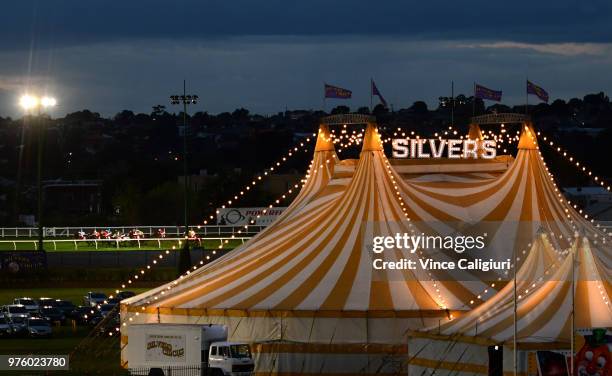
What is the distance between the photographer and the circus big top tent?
34.6m

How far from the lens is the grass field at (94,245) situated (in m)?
74.3

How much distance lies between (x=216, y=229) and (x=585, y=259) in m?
47.8

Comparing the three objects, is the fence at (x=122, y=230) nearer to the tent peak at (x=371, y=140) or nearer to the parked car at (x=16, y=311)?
the parked car at (x=16, y=311)

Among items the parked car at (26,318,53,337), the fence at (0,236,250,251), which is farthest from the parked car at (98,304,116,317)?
the fence at (0,236,250,251)

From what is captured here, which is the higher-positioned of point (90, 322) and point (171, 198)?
point (171, 198)

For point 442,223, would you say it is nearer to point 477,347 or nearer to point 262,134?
point 477,347

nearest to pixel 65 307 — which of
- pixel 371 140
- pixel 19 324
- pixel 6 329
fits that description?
pixel 19 324

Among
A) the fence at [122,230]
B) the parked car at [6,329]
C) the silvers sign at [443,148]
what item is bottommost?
the parked car at [6,329]

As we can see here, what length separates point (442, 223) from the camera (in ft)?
133

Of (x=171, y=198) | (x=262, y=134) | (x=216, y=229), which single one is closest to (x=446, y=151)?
(x=216, y=229)

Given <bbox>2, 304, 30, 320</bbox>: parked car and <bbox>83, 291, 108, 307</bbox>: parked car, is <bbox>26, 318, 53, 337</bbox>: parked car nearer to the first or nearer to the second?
<bbox>2, 304, 30, 320</bbox>: parked car

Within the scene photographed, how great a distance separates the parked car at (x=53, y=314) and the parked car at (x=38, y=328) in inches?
139

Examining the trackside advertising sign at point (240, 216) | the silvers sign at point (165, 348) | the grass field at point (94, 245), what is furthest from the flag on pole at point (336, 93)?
the trackside advertising sign at point (240, 216)

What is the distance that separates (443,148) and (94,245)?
33994mm
